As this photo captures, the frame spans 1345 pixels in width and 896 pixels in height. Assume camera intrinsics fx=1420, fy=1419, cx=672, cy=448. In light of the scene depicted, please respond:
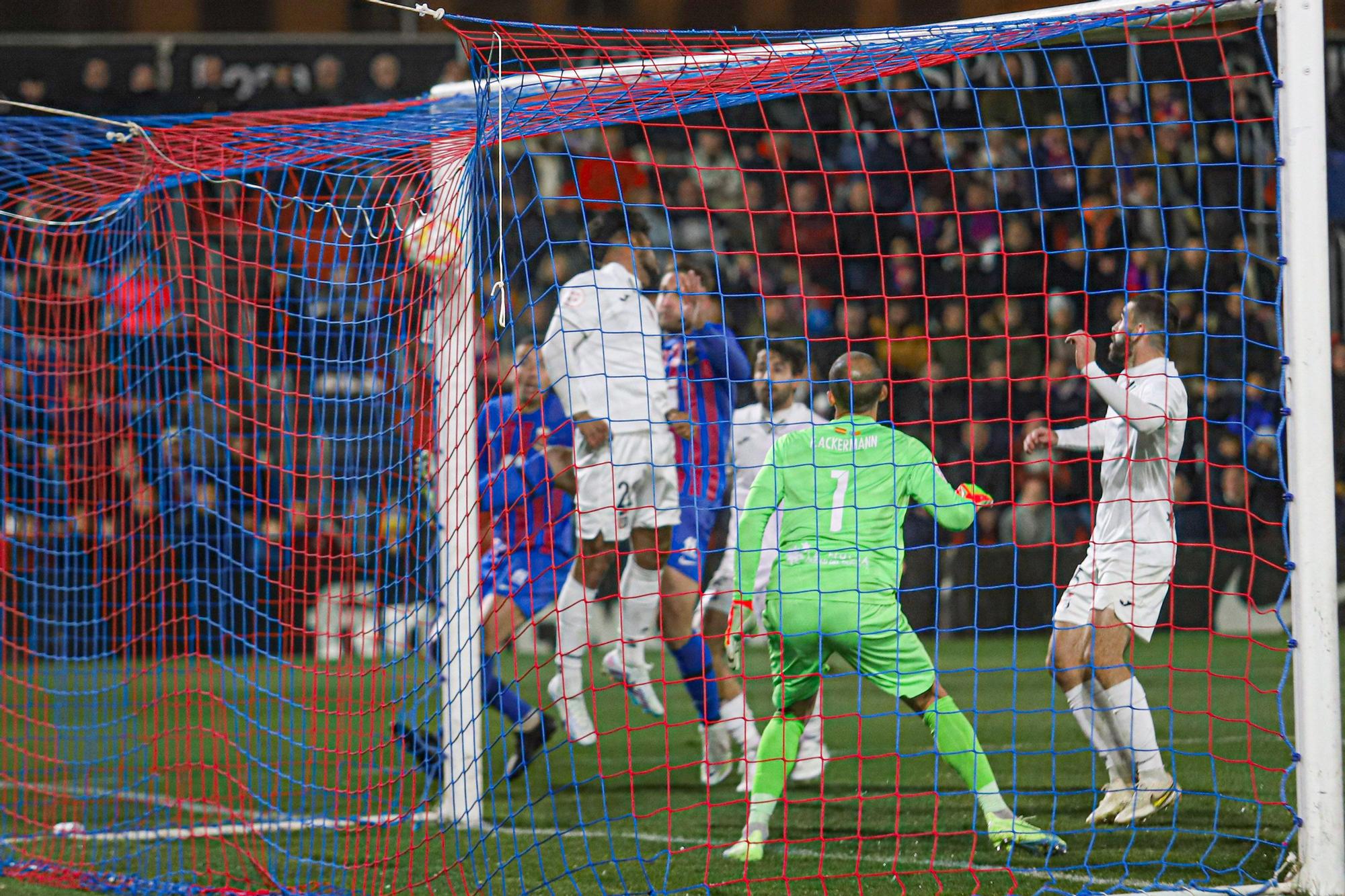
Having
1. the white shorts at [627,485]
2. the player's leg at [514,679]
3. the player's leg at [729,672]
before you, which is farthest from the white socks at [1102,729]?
the white shorts at [627,485]

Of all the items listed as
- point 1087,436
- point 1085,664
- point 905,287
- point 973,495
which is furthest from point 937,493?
point 905,287

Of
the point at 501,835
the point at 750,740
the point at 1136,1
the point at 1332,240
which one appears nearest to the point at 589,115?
the point at 1136,1

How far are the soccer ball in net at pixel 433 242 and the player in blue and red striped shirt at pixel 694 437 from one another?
963 millimetres

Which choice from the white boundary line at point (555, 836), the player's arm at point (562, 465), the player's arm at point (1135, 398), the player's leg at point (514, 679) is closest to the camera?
the white boundary line at point (555, 836)

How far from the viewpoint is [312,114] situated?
5664 mm

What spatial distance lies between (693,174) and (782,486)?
915 cm

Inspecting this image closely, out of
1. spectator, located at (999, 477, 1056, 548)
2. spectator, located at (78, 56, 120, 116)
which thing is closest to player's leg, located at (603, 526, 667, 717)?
spectator, located at (999, 477, 1056, 548)

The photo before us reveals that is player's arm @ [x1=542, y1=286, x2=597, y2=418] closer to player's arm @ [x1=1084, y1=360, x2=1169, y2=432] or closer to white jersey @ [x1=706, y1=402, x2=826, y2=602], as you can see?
white jersey @ [x1=706, y1=402, x2=826, y2=602]

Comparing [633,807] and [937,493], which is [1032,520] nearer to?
[633,807]

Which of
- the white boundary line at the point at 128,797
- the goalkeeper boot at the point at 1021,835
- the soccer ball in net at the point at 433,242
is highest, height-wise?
the soccer ball in net at the point at 433,242

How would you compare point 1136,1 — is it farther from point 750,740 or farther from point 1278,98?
point 750,740

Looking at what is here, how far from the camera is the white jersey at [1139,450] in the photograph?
187 inches

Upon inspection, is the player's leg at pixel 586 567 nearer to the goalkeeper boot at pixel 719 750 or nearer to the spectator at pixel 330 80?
the goalkeeper boot at pixel 719 750

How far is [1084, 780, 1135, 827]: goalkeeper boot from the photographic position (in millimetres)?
5031
